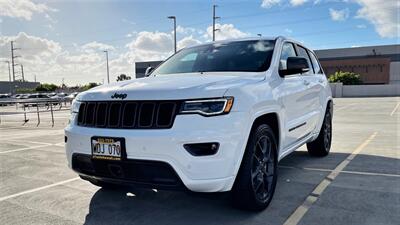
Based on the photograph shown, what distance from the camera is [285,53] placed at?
5.01 meters

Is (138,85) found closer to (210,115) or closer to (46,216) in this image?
(210,115)

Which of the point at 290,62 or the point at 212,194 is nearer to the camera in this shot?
the point at 212,194

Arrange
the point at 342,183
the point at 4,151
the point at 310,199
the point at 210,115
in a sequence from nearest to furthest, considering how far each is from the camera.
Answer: the point at 210,115 → the point at 310,199 → the point at 342,183 → the point at 4,151

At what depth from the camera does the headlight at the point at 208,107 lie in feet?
10.5

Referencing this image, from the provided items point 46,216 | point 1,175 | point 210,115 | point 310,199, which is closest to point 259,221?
point 310,199

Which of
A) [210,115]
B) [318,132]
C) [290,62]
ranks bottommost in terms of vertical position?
[318,132]

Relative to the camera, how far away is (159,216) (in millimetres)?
3814

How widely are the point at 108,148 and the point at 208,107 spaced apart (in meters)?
1.00

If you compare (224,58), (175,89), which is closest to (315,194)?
(224,58)

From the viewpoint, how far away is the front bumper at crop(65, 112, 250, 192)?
3.15 metres

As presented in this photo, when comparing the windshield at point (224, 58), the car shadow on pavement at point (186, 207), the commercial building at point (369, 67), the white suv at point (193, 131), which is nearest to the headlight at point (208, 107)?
the white suv at point (193, 131)

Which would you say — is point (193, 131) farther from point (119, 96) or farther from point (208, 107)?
point (119, 96)

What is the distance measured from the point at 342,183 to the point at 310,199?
87 centimetres

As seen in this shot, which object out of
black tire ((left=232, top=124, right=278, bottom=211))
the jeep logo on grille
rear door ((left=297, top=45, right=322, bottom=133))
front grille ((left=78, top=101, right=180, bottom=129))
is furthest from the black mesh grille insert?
rear door ((left=297, top=45, right=322, bottom=133))
